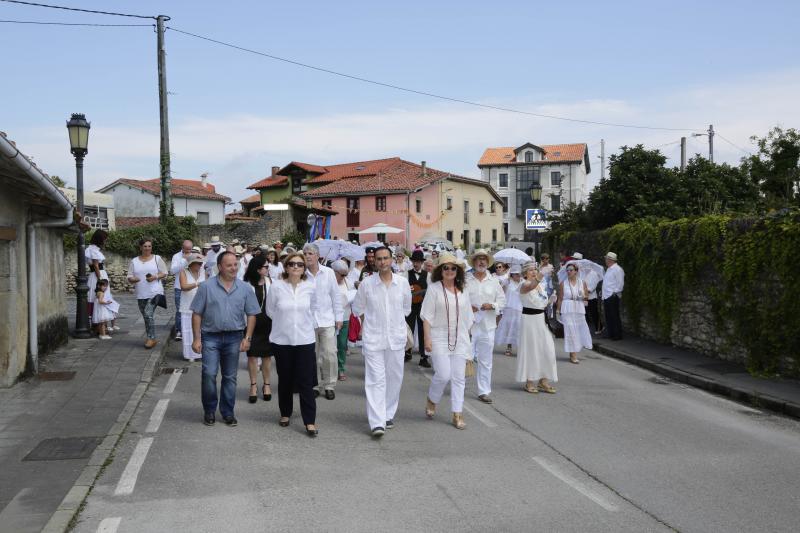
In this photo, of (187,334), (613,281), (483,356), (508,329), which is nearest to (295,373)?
(483,356)

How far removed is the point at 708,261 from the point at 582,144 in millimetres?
86898

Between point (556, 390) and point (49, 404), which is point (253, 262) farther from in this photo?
point (556, 390)

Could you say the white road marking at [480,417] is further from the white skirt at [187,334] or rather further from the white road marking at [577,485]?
the white skirt at [187,334]

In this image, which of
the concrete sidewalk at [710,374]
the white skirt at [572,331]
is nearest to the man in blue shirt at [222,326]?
the concrete sidewalk at [710,374]

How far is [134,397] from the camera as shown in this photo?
945cm

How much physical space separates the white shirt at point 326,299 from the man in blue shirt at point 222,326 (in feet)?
3.84

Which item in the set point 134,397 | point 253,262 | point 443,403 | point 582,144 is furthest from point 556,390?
point 582,144

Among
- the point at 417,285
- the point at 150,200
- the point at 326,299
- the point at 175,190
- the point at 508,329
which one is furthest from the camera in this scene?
the point at 150,200

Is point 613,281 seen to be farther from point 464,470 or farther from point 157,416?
point 464,470

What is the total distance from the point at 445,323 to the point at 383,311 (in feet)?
2.40

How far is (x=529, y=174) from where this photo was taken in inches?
3797

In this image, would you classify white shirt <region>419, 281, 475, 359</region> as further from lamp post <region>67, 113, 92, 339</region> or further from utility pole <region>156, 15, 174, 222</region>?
utility pole <region>156, 15, 174, 222</region>

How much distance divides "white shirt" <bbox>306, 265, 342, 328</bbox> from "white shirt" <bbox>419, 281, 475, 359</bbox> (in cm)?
146

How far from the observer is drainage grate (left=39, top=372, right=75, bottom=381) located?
1069 cm
